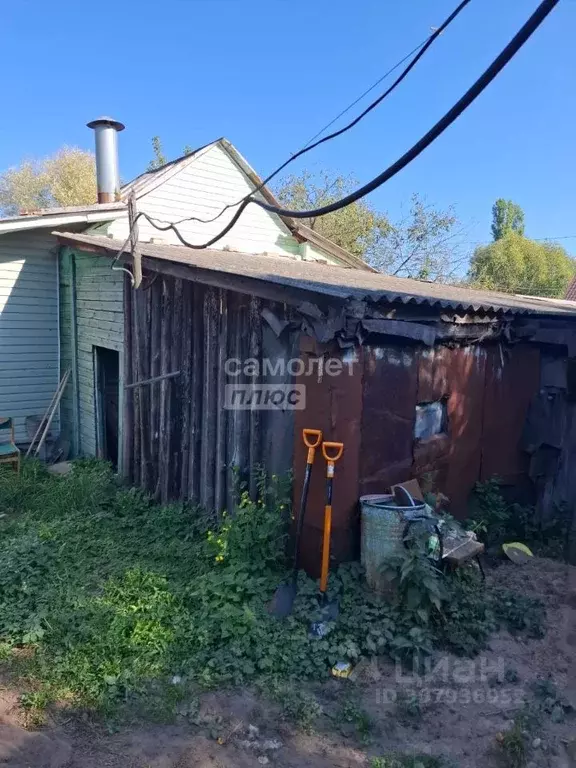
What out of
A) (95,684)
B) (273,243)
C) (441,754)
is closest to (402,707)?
(441,754)

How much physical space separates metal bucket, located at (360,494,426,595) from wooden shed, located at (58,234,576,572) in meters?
0.22

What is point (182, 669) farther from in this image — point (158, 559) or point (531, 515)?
point (531, 515)

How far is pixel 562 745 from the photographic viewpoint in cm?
333

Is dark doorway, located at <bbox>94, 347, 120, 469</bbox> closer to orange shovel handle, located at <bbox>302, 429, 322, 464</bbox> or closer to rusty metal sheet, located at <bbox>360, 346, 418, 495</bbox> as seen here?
orange shovel handle, located at <bbox>302, 429, 322, 464</bbox>

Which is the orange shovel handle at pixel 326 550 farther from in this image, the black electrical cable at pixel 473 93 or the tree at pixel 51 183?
the tree at pixel 51 183

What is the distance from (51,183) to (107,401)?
2608 centimetres

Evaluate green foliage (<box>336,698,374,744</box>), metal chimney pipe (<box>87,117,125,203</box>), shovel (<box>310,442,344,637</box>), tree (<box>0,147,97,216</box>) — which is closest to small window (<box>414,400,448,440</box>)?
shovel (<box>310,442,344,637</box>)

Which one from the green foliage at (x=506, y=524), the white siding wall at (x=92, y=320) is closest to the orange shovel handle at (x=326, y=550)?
the green foliage at (x=506, y=524)

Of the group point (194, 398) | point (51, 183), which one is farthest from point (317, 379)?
point (51, 183)

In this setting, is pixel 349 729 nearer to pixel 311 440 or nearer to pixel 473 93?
pixel 311 440

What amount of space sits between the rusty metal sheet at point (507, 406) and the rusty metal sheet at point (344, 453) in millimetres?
2315

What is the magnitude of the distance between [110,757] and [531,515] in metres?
5.21

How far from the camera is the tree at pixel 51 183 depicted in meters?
27.0

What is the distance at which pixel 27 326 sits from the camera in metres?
9.16
